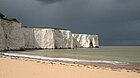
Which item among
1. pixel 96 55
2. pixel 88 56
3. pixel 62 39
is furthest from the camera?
pixel 62 39

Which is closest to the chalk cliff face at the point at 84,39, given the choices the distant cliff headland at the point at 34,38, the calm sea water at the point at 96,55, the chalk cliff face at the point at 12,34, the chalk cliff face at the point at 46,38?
the distant cliff headland at the point at 34,38

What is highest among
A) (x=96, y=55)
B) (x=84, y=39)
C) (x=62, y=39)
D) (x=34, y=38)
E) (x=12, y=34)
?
(x=12, y=34)

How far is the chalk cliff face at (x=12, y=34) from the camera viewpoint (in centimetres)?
4472

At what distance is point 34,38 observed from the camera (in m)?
60.3

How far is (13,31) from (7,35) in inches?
72.8

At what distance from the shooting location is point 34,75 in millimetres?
A: 8359

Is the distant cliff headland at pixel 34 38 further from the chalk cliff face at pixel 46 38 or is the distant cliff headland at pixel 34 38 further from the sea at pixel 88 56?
the sea at pixel 88 56

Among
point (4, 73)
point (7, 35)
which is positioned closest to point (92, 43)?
point (7, 35)

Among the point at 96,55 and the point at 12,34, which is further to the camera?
the point at 12,34

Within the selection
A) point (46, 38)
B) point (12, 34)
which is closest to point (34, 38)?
point (46, 38)

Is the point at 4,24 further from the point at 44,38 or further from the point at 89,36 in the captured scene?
the point at 89,36

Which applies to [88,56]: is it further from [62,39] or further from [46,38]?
[62,39]

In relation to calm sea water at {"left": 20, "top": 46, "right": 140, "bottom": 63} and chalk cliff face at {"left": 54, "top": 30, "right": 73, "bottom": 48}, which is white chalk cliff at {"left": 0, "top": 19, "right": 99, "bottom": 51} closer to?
chalk cliff face at {"left": 54, "top": 30, "right": 73, "bottom": 48}

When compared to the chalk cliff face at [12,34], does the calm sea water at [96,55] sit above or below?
below
